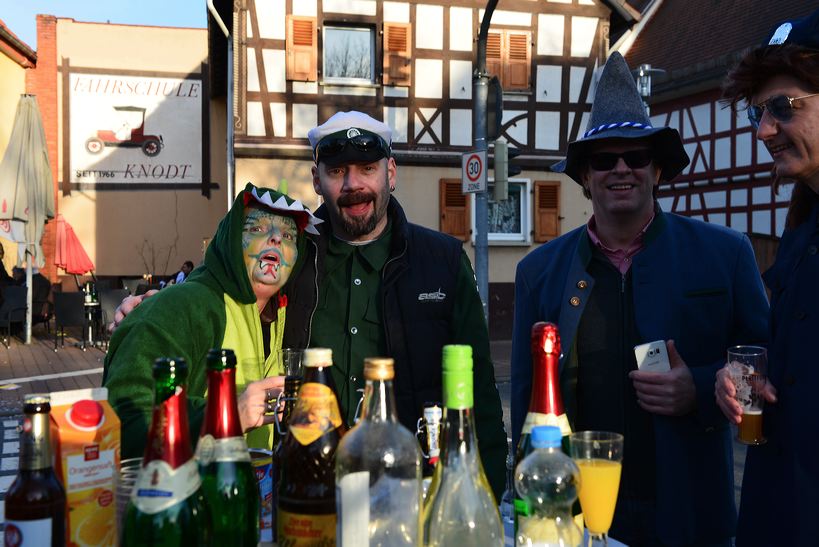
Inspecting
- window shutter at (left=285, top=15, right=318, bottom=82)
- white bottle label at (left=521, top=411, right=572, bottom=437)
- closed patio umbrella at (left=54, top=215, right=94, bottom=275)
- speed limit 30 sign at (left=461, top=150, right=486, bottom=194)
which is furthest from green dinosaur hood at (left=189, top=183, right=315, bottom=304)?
closed patio umbrella at (left=54, top=215, right=94, bottom=275)

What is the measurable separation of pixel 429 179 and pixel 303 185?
95.9 inches

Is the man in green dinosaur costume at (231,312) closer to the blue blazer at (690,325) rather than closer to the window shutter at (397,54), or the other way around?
the blue blazer at (690,325)

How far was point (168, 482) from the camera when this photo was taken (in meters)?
1.25

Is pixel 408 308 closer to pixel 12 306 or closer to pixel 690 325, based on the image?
pixel 690 325

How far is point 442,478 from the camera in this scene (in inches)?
52.4

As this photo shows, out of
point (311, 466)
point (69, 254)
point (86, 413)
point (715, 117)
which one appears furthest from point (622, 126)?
point (715, 117)

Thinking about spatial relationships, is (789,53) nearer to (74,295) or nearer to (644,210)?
(644,210)

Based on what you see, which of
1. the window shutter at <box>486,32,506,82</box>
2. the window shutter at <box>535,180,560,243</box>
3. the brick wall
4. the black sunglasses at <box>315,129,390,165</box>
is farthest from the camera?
the brick wall

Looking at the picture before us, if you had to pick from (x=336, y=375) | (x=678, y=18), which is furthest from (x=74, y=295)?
(x=678, y=18)

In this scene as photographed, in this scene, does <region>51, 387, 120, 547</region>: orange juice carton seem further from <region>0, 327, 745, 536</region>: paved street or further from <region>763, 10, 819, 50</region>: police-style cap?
<region>0, 327, 745, 536</region>: paved street

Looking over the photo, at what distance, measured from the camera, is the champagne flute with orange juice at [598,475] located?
51.6 inches

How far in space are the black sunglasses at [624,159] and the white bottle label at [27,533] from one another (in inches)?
79.9

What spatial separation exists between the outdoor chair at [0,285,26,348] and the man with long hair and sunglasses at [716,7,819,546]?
45.8ft

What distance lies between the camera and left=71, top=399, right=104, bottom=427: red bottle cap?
1378 millimetres
